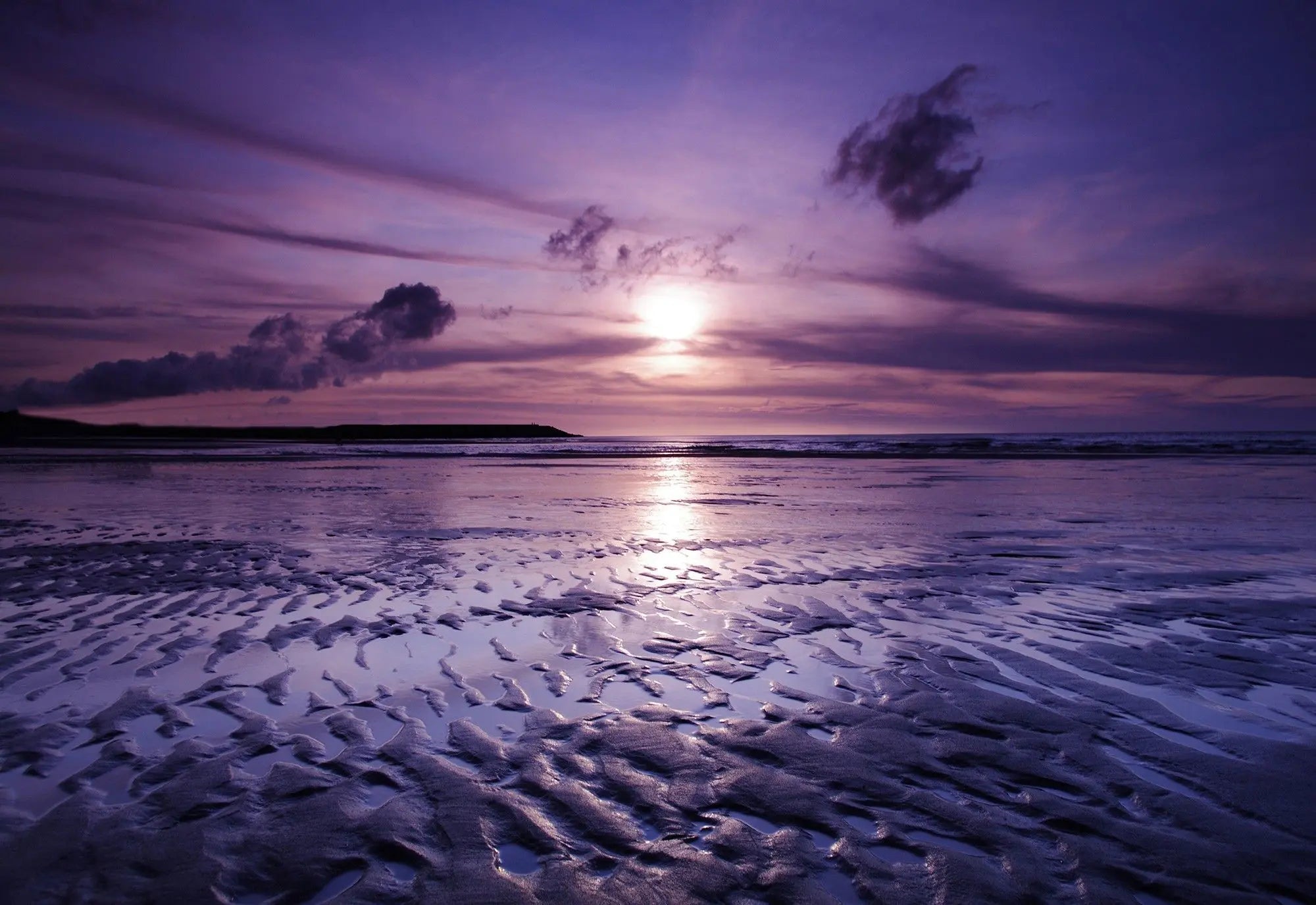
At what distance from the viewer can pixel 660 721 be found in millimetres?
4199

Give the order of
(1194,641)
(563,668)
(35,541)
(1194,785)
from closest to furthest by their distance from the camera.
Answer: (1194,785) → (563,668) → (1194,641) → (35,541)

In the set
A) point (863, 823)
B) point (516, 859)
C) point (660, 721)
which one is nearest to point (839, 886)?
point (863, 823)

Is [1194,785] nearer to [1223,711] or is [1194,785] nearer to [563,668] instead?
[1223,711]

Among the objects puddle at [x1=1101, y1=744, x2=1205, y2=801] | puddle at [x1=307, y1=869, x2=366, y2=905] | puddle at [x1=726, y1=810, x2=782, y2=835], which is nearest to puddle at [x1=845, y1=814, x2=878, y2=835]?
puddle at [x1=726, y1=810, x2=782, y2=835]

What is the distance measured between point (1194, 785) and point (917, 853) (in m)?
1.67

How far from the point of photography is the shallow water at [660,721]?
2.81 metres

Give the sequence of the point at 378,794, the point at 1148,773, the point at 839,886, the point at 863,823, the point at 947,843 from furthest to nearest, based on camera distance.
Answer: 1. the point at 1148,773
2. the point at 378,794
3. the point at 863,823
4. the point at 947,843
5. the point at 839,886

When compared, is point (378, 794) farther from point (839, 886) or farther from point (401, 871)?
point (839, 886)

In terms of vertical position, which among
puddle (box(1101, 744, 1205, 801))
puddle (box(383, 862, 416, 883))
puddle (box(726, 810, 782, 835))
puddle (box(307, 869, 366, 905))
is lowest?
puddle (box(307, 869, 366, 905))

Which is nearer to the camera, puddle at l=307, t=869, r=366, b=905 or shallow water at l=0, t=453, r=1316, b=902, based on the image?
puddle at l=307, t=869, r=366, b=905

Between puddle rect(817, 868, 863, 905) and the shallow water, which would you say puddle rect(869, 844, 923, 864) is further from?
puddle rect(817, 868, 863, 905)

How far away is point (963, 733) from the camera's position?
13.2ft

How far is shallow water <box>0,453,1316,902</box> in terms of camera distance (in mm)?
2812

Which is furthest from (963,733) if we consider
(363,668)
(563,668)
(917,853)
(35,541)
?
(35,541)
